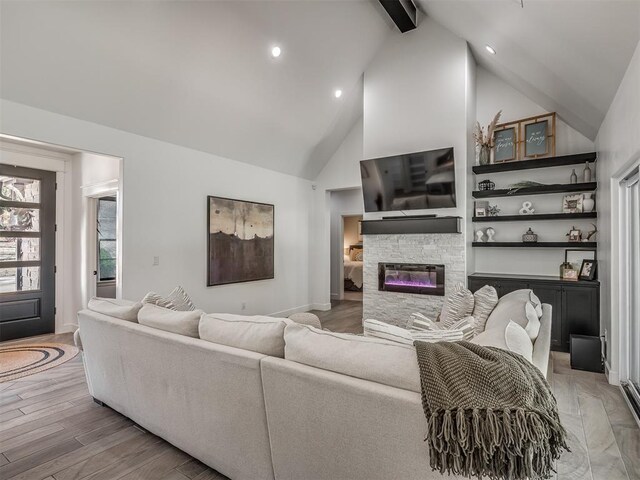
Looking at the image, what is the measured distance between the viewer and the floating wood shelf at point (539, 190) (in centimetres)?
432

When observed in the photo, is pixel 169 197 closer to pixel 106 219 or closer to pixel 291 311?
pixel 106 219

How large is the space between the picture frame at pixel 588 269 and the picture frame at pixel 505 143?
1670mm

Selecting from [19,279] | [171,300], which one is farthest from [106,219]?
[171,300]

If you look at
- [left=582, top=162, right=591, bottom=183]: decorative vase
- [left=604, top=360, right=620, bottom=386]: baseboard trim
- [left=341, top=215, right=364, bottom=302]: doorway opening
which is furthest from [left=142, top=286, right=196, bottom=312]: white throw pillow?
[left=341, top=215, right=364, bottom=302]: doorway opening

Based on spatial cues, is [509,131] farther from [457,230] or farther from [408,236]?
[408,236]

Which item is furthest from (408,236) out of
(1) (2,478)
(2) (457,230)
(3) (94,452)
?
(1) (2,478)

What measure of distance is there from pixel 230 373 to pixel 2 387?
2928mm

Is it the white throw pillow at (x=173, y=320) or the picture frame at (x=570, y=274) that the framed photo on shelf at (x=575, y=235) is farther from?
the white throw pillow at (x=173, y=320)

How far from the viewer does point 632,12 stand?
2.04 metres

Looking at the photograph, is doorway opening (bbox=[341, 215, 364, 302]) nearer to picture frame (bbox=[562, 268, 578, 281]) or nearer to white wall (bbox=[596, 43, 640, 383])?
picture frame (bbox=[562, 268, 578, 281])

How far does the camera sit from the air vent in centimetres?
448

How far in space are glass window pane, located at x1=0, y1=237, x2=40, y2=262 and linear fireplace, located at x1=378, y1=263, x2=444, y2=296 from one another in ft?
16.6

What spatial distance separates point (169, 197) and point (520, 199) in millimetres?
4834

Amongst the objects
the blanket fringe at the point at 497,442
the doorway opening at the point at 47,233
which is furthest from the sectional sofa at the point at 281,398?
the doorway opening at the point at 47,233
